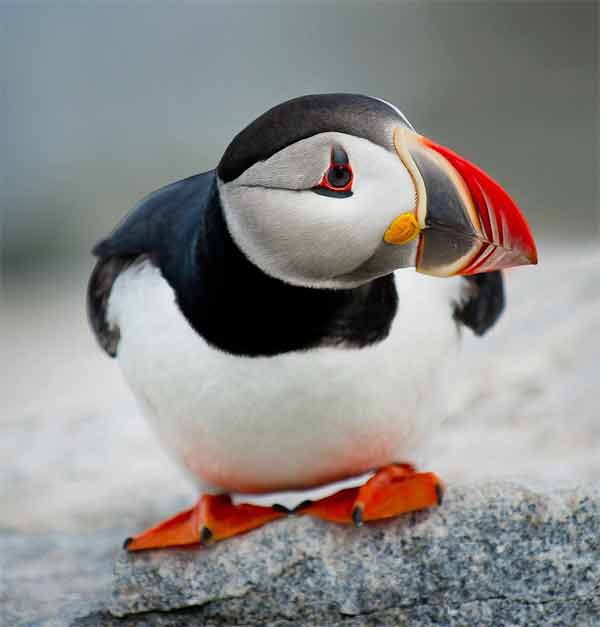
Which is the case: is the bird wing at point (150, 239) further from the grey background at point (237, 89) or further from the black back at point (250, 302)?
the grey background at point (237, 89)

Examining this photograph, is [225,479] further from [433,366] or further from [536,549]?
[536,549]

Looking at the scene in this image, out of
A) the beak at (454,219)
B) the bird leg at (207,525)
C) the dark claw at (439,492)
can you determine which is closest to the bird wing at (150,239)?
the bird leg at (207,525)

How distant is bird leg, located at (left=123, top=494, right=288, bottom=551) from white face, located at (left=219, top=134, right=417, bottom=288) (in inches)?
30.4

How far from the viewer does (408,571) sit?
9.15 ft

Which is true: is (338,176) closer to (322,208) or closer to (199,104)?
(322,208)

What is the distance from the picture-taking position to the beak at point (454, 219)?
2.41 m

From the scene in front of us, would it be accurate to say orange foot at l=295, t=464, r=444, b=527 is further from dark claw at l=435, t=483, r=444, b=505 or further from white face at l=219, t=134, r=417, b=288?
white face at l=219, t=134, r=417, b=288

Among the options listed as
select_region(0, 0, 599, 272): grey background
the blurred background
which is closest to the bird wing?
the blurred background

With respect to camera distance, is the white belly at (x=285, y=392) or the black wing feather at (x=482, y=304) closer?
the white belly at (x=285, y=392)

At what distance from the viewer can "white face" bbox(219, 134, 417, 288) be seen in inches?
94.2

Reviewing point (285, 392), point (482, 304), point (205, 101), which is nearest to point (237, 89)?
point (205, 101)

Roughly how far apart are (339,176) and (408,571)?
965 millimetres

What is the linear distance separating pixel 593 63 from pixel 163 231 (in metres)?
10.1

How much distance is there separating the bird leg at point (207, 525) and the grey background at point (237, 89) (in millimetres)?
7373
